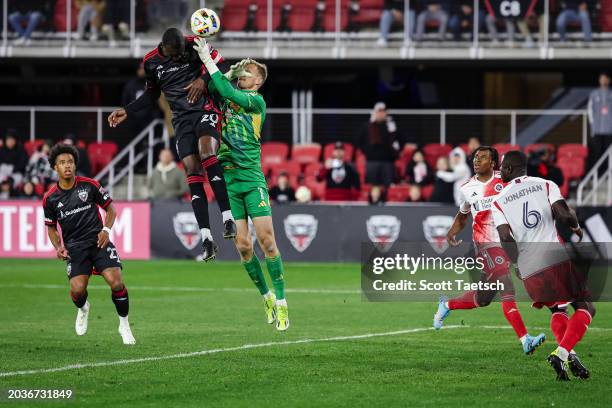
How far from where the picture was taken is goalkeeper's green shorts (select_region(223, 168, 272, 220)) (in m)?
12.0

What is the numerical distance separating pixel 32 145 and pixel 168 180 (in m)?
4.39

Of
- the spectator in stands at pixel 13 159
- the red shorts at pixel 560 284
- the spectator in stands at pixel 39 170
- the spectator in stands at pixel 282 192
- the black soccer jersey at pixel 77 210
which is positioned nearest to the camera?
the red shorts at pixel 560 284

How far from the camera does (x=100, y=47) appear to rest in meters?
28.8

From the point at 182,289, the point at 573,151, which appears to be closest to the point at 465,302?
the point at 182,289

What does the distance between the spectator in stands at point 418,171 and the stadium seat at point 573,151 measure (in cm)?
314

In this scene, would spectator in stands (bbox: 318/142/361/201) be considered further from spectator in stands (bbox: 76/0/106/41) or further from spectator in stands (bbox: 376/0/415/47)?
spectator in stands (bbox: 76/0/106/41)

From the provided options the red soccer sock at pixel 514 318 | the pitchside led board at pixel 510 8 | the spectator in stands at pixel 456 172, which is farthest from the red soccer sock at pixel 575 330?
the pitchside led board at pixel 510 8

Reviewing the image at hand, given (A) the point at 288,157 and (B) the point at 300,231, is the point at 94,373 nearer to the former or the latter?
(B) the point at 300,231

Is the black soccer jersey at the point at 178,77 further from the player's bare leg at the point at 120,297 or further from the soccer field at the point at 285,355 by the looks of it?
the soccer field at the point at 285,355

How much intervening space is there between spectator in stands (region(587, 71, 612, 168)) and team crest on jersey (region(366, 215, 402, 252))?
4973mm

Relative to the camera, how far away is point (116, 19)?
28875mm

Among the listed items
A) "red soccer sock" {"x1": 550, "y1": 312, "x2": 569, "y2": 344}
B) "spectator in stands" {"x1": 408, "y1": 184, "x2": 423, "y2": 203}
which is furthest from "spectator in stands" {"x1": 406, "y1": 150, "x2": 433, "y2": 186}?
"red soccer sock" {"x1": 550, "y1": 312, "x2": 569, "y2": 344}

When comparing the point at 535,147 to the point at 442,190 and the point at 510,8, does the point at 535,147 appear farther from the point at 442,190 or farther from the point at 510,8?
the point at 510,8

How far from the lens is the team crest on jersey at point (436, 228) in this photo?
22.9 metres
